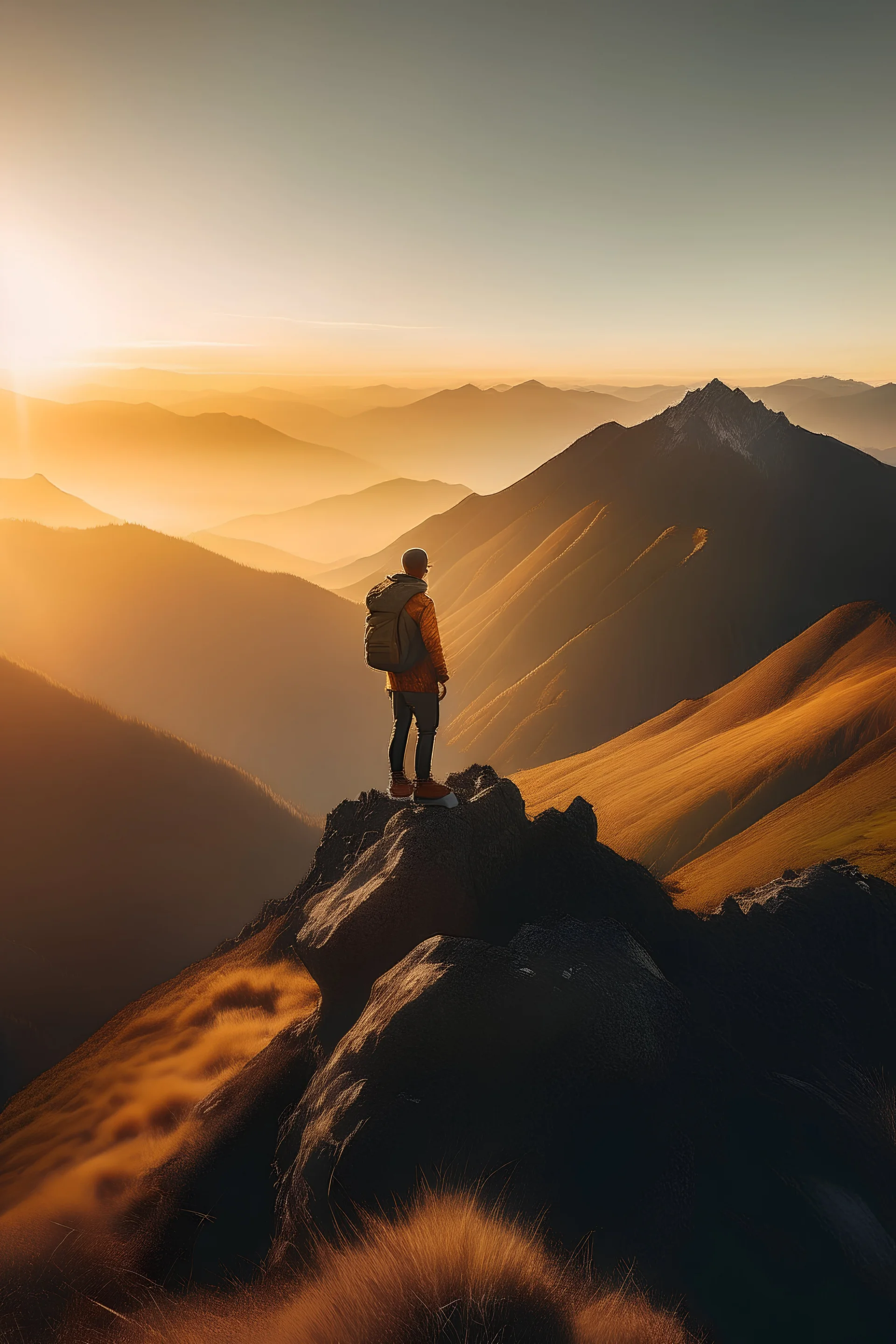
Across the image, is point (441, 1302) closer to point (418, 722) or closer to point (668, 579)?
point (418, 722)

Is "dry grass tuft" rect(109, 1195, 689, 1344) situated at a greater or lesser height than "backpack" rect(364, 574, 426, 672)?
lesser

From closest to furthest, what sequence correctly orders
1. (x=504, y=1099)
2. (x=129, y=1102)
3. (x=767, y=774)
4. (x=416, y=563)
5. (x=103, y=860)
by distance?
(x=504, y=1099)
(x=416, y=563)
(x=129, y=1102)
(x=767, y=774)
(x=103, y=860)

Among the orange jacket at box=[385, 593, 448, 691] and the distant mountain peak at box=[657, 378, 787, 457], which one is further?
the distant mountain peak at box=[657, 378, 787, 457]

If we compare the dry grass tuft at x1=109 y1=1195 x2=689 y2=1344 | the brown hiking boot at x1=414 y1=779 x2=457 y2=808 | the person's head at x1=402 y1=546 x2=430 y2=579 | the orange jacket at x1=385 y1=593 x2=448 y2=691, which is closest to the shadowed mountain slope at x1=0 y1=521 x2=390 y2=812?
the brown hiking boot at x1=414 y1=779 x2=457 y2=808

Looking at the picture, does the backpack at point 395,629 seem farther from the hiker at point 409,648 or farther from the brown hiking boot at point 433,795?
the brown hiking boot at point 433,795

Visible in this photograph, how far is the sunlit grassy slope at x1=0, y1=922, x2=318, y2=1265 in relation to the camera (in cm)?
826

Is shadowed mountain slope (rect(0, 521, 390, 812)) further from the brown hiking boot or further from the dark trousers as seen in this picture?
the dark trousers

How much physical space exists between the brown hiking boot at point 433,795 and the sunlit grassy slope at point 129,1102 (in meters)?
4.34

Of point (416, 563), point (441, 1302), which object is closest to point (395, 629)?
point (416, 563)

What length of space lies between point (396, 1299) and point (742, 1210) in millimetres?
3717

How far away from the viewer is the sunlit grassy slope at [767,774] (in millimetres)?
23781

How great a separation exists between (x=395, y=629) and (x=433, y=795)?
2.55 metres

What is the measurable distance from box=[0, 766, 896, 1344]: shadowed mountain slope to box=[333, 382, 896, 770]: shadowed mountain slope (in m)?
65.6

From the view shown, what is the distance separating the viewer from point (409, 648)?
8.35m
